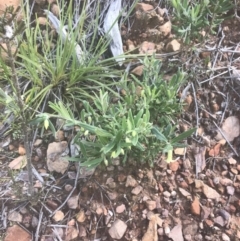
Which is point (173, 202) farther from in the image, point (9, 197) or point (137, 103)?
point (9, 197)

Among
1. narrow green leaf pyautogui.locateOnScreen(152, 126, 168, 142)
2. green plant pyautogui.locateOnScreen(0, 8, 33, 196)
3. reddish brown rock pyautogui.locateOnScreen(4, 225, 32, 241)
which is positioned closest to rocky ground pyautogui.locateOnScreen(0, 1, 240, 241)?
reddish brown rock pyautogui.locateOnScreen(4, 225, 32, 241)

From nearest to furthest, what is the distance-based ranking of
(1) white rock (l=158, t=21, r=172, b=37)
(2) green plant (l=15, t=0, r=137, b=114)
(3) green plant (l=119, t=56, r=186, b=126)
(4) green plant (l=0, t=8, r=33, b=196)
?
(4) green plant (l=0, t=8, r=33, b=196) → (3) green plant (l=119, t=56, r=186, b=126) → (2) green plant (l=15, t=0, r=137, b=114) → (1) white rock (l=158, t=21, r=172, b=37)

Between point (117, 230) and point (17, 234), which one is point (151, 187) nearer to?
point (117, 230)

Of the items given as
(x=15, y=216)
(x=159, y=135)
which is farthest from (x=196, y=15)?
(x=15, y=216)

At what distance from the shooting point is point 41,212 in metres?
1.46

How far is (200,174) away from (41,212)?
58 cm

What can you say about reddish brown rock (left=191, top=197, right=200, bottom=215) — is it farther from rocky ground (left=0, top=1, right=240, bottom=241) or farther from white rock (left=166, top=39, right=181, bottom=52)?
white rock (left=166, top=39, right=181, bottom=52)

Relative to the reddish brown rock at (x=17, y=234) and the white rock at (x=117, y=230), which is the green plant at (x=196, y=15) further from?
the reddish brown rock at (x=17, y=234)

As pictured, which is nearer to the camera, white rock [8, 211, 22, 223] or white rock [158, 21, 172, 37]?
white rock [8, 211, 22, 223]

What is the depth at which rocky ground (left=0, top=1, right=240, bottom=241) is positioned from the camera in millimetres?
1438

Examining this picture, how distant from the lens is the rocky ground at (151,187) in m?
1.44

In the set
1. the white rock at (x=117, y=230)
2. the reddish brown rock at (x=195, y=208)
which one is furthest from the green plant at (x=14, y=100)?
the reddish brown rock at (x=195, y=208)

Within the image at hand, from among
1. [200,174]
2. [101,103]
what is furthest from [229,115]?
[101,103]

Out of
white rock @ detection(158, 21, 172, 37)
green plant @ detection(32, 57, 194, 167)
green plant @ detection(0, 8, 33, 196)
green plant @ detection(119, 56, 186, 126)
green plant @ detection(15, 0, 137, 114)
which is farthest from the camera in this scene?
Answer: white rock @ detection(158, 21, 172, 37)
